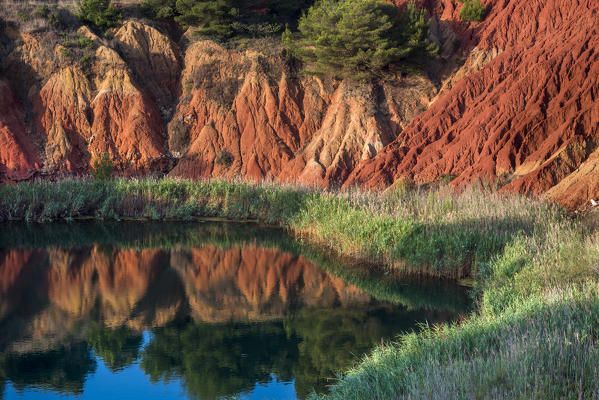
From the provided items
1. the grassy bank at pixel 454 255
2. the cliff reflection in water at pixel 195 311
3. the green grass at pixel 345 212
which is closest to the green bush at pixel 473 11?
the green grass at pixel 345 212

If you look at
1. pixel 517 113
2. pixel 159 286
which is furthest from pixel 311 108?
pixel 159 286

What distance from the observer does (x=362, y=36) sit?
34.0 metres

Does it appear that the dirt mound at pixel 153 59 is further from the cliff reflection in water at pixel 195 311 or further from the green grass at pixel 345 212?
the cliff reflection in water at pixel 195 311

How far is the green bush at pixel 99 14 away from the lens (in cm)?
4169

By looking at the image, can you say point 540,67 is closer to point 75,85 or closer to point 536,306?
point 536,306

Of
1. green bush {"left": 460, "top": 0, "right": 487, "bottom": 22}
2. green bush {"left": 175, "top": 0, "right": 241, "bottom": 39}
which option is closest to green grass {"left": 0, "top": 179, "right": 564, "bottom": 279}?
green bush {"left": 175, "top": 0, "right": 241, "bottom": 39}

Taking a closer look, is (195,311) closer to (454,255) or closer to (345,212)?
(454,255)

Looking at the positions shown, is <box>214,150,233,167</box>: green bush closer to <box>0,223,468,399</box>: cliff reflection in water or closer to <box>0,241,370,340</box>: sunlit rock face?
<box>0,223,468,399</box>: cliff reflection in water

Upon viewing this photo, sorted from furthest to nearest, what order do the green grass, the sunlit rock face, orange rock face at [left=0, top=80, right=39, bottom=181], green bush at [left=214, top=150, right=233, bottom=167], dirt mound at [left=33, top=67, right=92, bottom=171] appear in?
dirt mound at [left=33, top=67, right=92, bottom=171] → green bush at [left=214, top=150, right=233, bottom=167] → orange rock face at [left=0, top=80, right=39, bottom=181] → the green grass → the sunlit rock face

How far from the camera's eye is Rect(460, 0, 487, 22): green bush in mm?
36688

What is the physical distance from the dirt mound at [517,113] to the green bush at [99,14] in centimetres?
2131

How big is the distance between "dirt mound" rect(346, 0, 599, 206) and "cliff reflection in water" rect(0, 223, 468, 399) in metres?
8.38

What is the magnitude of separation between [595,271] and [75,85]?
117 ft

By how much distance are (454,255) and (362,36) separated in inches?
803
